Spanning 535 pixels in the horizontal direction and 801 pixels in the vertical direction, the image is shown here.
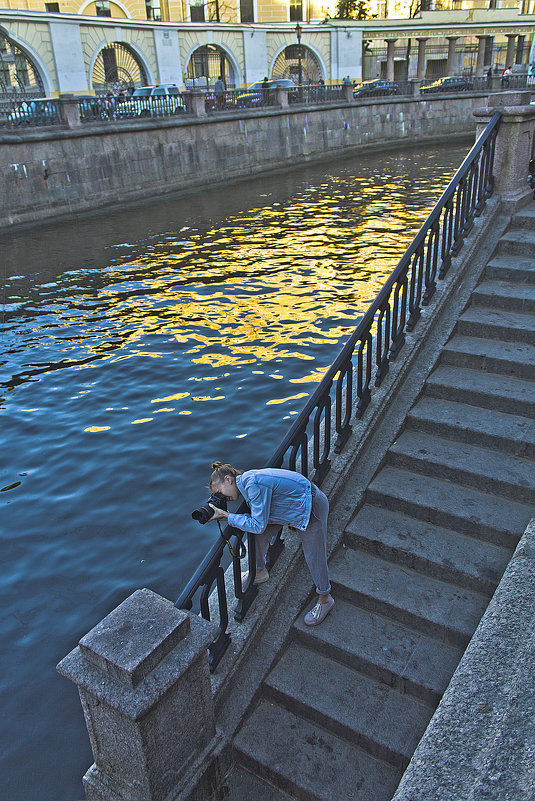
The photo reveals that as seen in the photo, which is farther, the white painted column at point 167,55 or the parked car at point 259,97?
the white painted column at point 167,55

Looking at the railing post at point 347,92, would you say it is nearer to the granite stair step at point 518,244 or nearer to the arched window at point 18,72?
the arched window at point 18,72

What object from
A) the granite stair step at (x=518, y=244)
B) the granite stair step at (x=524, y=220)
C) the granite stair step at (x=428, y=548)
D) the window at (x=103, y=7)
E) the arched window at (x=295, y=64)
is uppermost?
the window at (x=103, y=7)

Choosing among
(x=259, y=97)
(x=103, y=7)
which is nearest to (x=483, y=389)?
(x=259, y=97)

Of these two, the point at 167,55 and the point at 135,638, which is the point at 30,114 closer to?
the point at 135,638

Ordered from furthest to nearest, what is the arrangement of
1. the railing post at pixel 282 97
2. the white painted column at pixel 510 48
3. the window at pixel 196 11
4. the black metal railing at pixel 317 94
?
A: the white painted column at pixel 510 48
the window at pixel 196 11
the black metal railing at pixel 317 94
the railing post at pixel 282 97

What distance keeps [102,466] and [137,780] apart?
202 inches

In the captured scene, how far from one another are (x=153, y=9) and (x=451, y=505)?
54741 mm

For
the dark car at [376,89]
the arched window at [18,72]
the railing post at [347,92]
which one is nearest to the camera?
the railing post at [347,92]

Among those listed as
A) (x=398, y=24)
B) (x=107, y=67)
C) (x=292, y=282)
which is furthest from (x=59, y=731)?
(x=398, y=24)

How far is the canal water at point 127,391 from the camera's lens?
18.9 ft

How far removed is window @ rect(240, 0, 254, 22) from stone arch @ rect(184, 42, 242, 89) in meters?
5.17

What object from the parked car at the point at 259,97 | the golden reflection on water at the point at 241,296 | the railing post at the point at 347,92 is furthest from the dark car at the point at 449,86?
the golden reflection on water at the point at 241,296

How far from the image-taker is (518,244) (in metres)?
6.88

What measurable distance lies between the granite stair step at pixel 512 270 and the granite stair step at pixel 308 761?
186 inches
